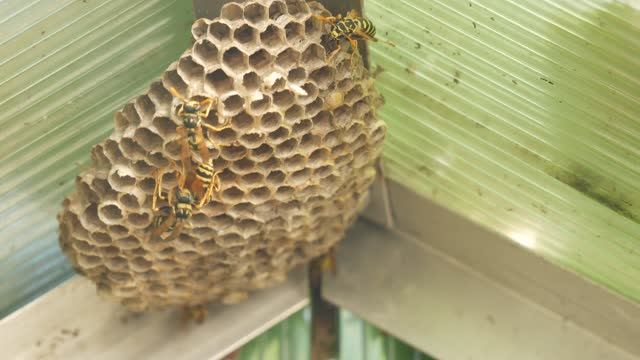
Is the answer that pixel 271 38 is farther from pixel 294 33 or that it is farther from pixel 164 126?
pixel 164 126

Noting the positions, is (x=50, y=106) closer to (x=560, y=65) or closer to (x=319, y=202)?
(x=319, y=202)

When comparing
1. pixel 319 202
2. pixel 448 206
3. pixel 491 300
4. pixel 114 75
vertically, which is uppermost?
pixel 114 75

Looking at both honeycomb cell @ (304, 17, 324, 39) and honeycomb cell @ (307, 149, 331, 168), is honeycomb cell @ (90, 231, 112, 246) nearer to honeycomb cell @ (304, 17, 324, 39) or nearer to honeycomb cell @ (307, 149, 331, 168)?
honeycomb cell @ (307, 149, 331, 168)

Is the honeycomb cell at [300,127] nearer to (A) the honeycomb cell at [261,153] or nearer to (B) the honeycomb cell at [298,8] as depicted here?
(A) the honeycomb cell at [261,153]

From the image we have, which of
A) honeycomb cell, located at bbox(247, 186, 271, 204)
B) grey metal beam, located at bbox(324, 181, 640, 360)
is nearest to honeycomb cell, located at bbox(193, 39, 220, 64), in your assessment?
honeycomb cell, located at bbox(247, 186, 271, 204)

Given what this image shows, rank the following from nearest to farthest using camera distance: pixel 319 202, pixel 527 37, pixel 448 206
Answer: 1. pixel 527 37
2. pixel 319 202
3. pixel 448 206

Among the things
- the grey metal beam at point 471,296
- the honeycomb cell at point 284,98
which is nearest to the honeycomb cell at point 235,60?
the honeycomb cell at point 284,98

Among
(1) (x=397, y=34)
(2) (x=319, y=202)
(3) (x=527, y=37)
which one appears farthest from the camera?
(2) (x=319, y=202)

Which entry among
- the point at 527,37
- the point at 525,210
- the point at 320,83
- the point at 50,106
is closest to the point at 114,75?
the point at 50,106
